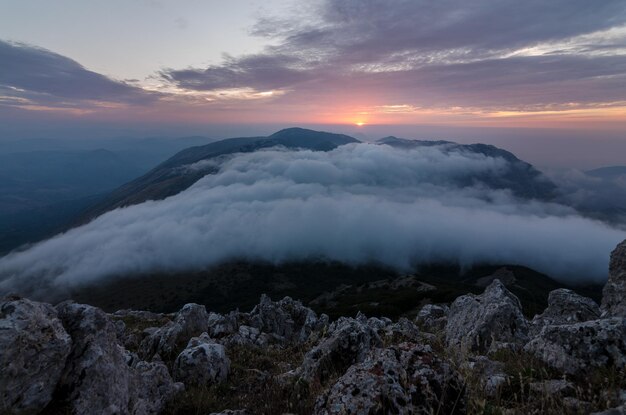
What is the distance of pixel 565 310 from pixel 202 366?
696 inches

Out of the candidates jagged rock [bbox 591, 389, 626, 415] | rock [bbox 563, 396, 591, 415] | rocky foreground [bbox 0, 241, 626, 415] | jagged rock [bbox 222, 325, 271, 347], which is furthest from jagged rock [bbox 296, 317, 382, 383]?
jagged rock [bbox 222, 325, 271, 347]

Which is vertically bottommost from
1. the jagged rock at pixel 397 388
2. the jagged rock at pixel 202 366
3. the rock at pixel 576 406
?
the jagged rock at pixel 202 366

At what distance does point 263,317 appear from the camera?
4531cm

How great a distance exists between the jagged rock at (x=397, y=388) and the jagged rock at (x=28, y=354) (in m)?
5.66

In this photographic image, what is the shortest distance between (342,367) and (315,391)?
149 inches

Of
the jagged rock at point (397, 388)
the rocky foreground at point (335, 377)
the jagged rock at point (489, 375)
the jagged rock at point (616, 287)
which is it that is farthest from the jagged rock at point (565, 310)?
the jagged rock at point (397, 388)

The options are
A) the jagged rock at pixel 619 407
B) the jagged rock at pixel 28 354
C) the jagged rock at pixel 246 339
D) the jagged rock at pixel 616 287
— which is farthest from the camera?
the jagged rock at pixel 246 339

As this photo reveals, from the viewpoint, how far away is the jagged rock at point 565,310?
16.7 meters

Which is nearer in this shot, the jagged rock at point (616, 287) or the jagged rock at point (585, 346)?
the jagged rock at point (585, 346)

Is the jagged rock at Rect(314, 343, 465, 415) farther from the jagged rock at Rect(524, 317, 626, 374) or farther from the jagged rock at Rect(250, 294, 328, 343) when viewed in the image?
the jagged rock at Rect(250, 294, 328, 343)

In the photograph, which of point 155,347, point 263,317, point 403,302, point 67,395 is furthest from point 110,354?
point 403,302

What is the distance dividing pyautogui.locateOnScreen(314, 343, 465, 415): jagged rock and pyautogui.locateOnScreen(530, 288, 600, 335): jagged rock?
44.1ft

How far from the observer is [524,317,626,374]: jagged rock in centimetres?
750

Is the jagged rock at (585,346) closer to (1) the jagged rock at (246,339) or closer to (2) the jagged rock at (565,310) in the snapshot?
(2) the jagged rock at (565,310)
